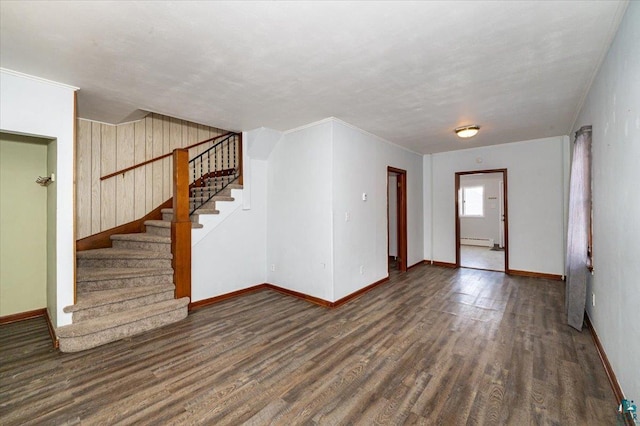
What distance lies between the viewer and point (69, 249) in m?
2.79

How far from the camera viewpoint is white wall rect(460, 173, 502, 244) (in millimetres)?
9125

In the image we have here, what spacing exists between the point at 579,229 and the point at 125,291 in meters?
5.16

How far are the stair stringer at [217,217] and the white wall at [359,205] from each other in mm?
1573

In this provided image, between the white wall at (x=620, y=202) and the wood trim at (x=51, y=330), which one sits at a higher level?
the white wall at (x=620, y=202)

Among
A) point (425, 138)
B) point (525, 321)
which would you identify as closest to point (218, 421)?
point (525, 321)

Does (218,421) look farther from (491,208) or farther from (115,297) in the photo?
(491,208)

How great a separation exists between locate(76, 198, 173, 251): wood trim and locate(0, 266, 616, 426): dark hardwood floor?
1137mm

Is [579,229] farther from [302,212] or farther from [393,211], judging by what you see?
[393,211]

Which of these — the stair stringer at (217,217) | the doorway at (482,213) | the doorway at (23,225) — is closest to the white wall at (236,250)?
the stair stringer at (217,217)

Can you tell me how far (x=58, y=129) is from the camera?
2.71 meters

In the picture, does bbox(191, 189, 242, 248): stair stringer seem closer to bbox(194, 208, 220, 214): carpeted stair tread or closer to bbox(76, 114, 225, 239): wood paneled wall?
bbox(194, 208, 220, 214): carpeted stair tread

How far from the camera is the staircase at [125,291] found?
2820 millimetres

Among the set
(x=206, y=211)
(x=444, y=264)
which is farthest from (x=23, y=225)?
(x=444, y=264)

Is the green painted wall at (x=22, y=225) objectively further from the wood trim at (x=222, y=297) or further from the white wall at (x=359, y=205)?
the white wall at (x=359, y=205)
